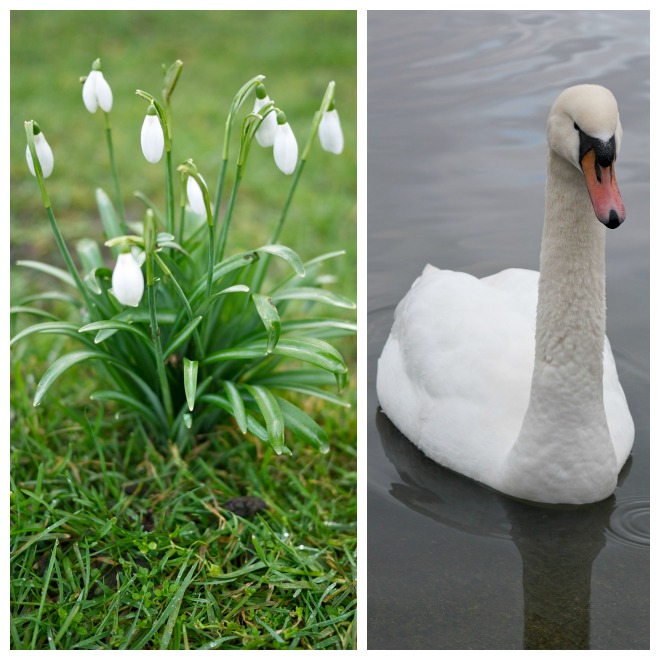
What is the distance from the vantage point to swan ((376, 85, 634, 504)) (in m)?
2.05

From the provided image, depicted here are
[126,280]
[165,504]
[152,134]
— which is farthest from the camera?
[165,504]

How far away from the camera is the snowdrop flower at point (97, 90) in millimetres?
2229

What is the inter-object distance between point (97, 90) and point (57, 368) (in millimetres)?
718

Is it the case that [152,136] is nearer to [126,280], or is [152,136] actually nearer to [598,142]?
[126,280]

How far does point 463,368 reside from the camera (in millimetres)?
2574

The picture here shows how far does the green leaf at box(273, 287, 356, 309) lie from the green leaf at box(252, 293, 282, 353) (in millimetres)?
260

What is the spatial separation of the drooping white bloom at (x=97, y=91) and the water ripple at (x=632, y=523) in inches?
67.6

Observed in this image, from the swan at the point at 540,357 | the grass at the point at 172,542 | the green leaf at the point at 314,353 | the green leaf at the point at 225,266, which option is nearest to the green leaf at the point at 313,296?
the green leaf at the point at 314,353

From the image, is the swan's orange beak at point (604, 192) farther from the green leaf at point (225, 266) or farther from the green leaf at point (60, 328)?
the green leaf at point (60, 328)

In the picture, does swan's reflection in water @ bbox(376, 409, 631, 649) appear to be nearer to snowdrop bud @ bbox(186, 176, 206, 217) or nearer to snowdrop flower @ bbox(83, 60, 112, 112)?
snowdrop bud @ bbox(186, 176, 206, 217)

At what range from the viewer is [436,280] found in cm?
281

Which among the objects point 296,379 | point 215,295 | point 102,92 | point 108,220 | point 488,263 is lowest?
point 296,379

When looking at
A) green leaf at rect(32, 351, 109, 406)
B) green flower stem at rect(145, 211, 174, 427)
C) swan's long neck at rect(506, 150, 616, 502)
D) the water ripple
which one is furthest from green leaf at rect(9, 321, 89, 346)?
the water ripple

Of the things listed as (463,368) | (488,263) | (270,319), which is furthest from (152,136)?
(488,263)
